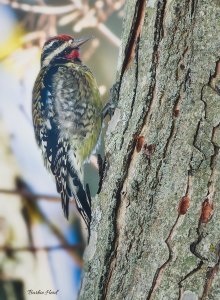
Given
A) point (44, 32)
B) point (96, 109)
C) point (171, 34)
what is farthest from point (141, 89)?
point (44, 32)

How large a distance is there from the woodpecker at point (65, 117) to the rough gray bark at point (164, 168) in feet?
1.59

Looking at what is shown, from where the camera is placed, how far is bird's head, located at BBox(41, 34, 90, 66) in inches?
52.1

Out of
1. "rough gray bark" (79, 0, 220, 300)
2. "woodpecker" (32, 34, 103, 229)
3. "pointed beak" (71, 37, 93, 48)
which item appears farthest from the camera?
"pointed beak" (71, 37, 93, 48)

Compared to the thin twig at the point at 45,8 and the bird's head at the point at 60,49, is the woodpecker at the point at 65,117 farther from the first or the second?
the thin twig at the point at 45,8

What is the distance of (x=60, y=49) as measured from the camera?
4.34 feet

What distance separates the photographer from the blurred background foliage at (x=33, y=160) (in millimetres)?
1402

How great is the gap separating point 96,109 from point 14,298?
0.69m

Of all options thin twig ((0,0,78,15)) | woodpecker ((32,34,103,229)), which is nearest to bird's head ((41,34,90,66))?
woodpecker ((32,34,103,229))

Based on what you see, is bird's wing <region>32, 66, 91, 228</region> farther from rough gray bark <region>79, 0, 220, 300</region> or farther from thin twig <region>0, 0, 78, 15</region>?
rough gray bark <region>79, 0, 220, 300</region>

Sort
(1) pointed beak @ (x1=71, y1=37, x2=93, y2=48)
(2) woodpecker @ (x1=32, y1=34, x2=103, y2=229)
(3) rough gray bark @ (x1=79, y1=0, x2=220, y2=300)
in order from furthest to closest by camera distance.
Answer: (1) pointed beak @ (x1=71, y1=37, x2=93, y2=48), (2) woodpecker @ (x1=32, y1=34, x2=103, y2=229), (3) rough gray bark @ (x1=79, y1=0, x2=220, y2=300)

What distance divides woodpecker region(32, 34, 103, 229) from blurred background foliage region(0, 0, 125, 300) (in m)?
0.06

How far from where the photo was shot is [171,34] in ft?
2.25

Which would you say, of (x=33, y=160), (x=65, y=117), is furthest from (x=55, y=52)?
(x=33, y=160)

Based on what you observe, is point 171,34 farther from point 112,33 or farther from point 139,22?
point 112,33
